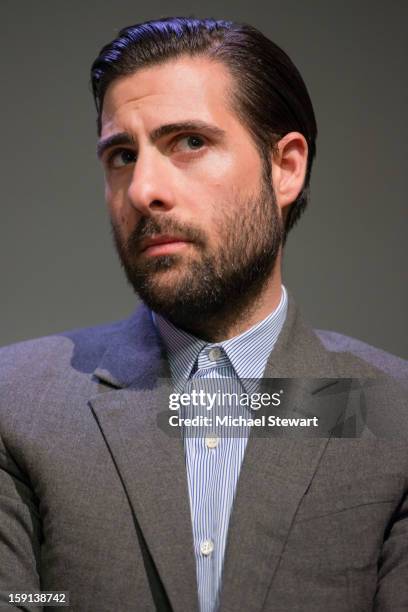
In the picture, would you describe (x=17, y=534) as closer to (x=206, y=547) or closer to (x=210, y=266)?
(x=206, y=547)

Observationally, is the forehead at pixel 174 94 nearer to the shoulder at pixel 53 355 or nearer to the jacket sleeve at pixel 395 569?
the shoulder at pixel 53 355

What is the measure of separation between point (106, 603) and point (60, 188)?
3.55 ft

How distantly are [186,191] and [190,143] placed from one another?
0.30 ft

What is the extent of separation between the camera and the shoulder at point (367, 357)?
135cm

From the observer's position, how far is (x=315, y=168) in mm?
1819

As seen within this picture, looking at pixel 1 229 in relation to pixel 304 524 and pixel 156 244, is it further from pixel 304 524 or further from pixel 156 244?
pixel 304 524

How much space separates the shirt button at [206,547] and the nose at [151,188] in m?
0.52

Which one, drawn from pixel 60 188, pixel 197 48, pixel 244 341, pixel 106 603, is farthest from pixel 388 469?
pixel 60 188

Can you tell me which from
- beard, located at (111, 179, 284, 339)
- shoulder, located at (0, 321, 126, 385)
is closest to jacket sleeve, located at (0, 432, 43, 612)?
shoulder, located at (0, 321, 126, 385)

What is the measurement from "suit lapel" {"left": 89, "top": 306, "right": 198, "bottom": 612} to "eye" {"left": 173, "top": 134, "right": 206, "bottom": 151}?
0.35 meters

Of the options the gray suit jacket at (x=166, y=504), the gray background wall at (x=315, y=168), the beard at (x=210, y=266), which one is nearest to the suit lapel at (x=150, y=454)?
the gray suit jacket at (x=166, y=504)

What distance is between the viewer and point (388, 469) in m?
1.17

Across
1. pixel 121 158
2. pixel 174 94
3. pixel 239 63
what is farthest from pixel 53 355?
pixel 239 63

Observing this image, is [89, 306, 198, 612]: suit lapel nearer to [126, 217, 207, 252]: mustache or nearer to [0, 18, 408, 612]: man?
[0, 18, 408, 612]: man
